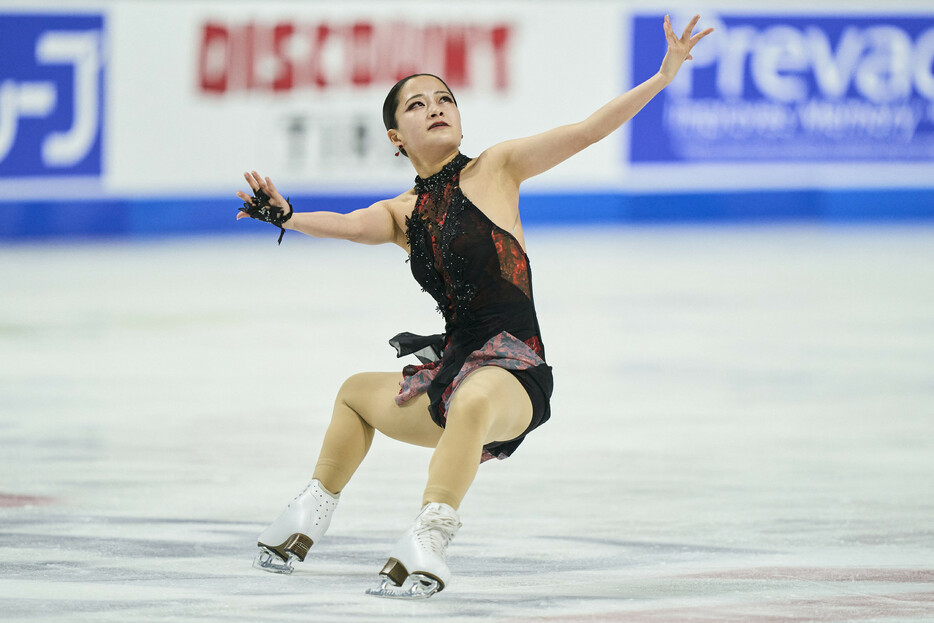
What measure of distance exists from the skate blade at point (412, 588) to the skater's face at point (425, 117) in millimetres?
954

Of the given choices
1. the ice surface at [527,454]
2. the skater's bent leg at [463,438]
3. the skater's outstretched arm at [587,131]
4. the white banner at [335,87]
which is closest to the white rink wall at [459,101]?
the white banner at [335,87]

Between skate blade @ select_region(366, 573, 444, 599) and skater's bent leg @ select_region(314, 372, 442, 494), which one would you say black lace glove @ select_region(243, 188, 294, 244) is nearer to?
skater's bent leg @ select_region(314, 372, 442, 494)

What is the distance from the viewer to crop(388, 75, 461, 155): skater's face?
3.05m

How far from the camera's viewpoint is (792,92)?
11.2 metres

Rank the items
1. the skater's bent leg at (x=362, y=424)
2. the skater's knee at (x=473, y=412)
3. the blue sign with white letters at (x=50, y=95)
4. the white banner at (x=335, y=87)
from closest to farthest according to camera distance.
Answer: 1. the skater's knee at (x=473, y=412)
2. the skater's bent leg at (x=362, y=424)
3. the blue sign with white letters at (x=50, y=95)
4. the white banner at (x=335, y=87)

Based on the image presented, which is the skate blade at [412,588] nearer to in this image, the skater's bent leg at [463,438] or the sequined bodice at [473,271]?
the skater's bent leg at [463,438]

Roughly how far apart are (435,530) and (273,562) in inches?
17.9

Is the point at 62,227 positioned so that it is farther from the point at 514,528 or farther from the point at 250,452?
the point at 514,528

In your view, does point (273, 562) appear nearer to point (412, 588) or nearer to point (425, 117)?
point (412, 588)

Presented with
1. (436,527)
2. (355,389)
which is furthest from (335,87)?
(436,527)

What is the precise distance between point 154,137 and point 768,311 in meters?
5.21

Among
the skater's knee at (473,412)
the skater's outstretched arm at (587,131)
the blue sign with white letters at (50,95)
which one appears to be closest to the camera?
the skater's knee at (473,412)

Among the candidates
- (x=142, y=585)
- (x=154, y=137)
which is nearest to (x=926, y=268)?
(x=154, y=137)

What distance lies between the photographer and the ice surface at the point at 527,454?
275 centimetres
